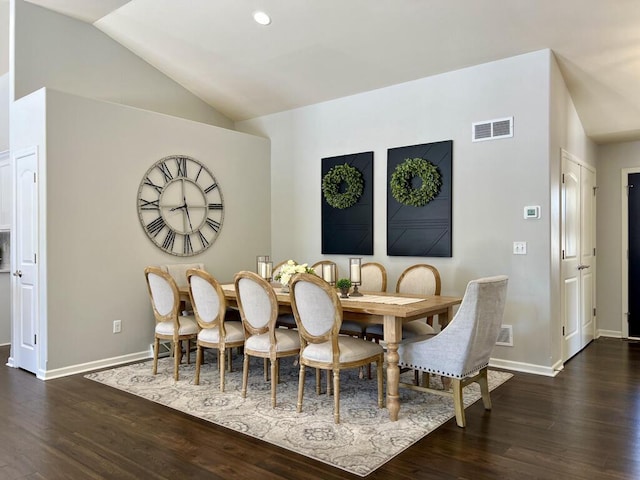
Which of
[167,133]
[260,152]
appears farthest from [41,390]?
[260,152]

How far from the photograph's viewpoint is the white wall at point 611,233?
5891 mm

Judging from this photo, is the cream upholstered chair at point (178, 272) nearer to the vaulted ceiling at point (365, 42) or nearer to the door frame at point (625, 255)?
the vaulted ceiling at point (365, 42)

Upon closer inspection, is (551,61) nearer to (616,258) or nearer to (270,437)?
(616,258)

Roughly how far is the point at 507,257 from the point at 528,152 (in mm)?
964

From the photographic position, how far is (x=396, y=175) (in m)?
5.16

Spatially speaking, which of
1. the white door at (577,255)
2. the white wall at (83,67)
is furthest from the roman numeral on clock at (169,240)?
the white door at (577,255)

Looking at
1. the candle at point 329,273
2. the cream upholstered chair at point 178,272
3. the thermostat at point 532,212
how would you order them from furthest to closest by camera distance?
the cream upholstered chair at point 178,272 → the thermostat at point 532,212 → the candle at point 329,273

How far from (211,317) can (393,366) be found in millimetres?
1584

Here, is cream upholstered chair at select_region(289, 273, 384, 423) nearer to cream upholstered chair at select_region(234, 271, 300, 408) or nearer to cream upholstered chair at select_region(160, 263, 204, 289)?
cream upholstered chair at select_region(234, 271, 300, 408)

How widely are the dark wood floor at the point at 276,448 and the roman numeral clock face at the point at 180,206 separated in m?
1.85

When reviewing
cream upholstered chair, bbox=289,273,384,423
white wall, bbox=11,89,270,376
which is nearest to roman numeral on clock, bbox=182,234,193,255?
white wall, bbox=11,89,270,376

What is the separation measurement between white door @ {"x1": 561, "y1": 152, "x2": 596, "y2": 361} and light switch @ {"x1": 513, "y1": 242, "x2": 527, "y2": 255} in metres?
0.50

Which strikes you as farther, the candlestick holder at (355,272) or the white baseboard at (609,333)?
the white baseboard at (609,333)

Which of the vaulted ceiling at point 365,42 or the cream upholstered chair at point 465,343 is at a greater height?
the vaulted ceiling at point 365,42
